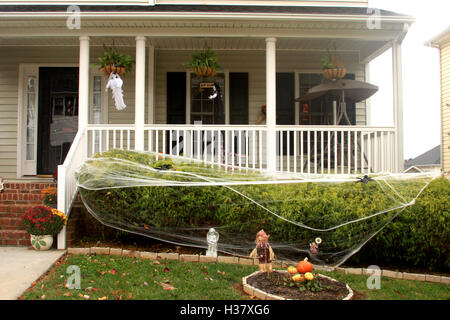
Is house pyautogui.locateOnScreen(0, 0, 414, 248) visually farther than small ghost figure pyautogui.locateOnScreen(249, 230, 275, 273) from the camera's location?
Yes

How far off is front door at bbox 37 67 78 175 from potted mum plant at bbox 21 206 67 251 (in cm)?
385

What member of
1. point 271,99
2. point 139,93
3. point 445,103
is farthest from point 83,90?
point 445,103

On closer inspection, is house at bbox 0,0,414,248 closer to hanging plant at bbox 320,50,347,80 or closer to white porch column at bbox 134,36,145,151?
white porch column at bbox 134,36,145,151

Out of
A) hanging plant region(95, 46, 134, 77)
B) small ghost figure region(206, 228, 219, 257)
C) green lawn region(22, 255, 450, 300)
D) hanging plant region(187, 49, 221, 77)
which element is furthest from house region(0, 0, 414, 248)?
green lawn region(22, 255, 450, 300)

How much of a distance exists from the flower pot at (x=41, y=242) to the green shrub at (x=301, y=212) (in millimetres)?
795

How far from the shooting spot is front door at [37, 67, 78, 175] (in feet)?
27.5

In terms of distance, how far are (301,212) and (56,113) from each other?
6794 millimetres

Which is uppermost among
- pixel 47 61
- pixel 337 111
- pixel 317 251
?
pixel 47 61
